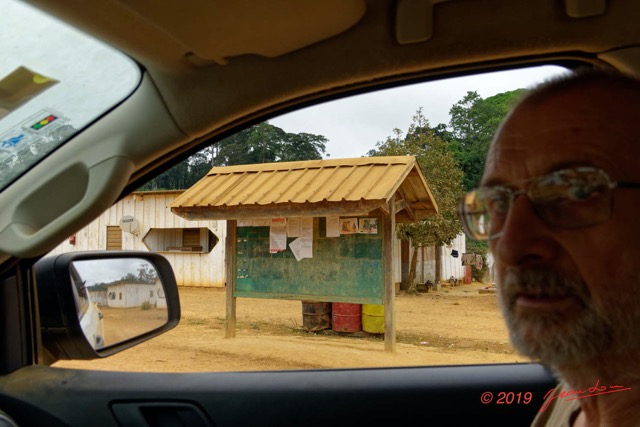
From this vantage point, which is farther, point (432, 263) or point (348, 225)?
point (432, 263)

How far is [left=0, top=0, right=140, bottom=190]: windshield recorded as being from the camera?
1.47m

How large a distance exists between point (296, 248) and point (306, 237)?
23cm

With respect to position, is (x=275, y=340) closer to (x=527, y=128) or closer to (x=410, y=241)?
(x=410, y=241)

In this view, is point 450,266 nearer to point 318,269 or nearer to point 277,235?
point 318,269

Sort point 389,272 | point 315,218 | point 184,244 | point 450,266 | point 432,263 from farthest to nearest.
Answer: point 184,244 → point 450,266 → point 432,263 → point 315,218 → point 389,272

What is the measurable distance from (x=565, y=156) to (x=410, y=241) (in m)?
8.84

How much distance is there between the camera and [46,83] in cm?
157

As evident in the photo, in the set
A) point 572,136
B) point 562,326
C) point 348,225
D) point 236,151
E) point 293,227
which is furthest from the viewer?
point 293,227

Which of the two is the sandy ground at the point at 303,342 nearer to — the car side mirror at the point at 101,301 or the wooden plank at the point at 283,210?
the wooden plank at the point at 283,210

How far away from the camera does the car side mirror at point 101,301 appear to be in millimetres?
1658

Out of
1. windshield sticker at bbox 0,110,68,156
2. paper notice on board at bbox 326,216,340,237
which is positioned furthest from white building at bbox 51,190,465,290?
windshield sticker at bbox 0,110,68,156

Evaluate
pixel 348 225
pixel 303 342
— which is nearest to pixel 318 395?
pixel 303 342

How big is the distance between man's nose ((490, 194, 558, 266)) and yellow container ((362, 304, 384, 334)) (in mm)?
6942

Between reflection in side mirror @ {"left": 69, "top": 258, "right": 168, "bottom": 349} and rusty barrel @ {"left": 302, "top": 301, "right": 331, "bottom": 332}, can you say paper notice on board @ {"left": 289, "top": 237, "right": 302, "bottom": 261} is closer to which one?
rusty barrel @ {"left": 302, "top": 301, "right": 331, "bottom": 332}
